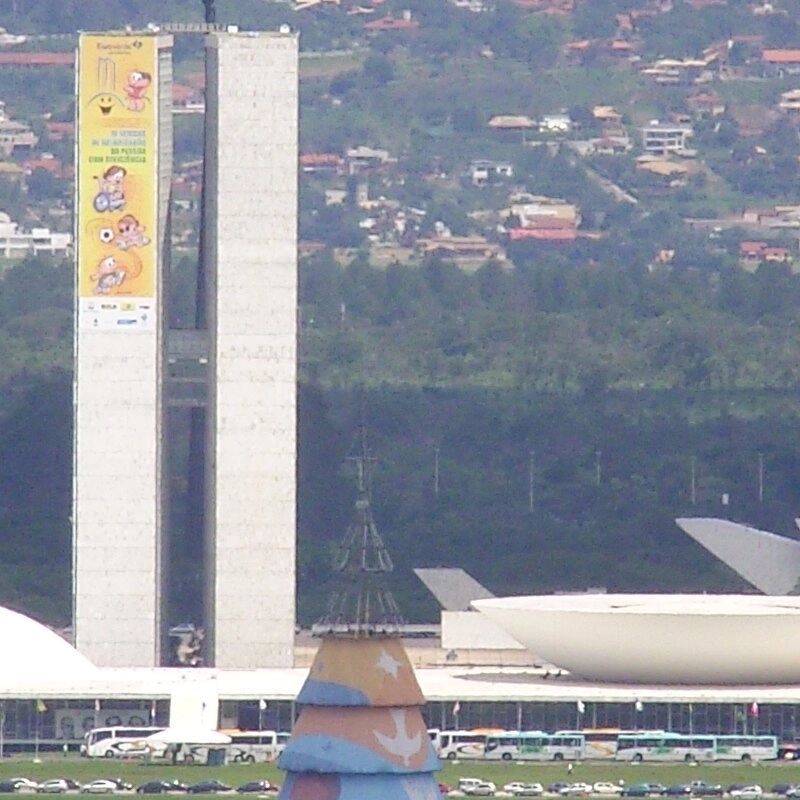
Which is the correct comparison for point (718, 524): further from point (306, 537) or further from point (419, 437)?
point (419, 437)

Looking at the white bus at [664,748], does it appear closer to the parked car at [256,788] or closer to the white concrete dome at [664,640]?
the white concrete dome at [664,640]

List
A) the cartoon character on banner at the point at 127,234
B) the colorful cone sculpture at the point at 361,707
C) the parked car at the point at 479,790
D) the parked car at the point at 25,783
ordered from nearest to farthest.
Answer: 1. the colorful cone sculpture at the point at 361,707
2. the parked car at the point at 479,790
3. the parked car at the point at 25,783
4. the cartoon character on banner at the point at 127,234

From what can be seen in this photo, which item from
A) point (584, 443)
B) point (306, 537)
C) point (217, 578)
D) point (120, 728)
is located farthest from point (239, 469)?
point (584, 443)

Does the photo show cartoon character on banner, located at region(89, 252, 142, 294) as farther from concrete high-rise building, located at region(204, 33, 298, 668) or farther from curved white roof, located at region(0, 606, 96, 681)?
curved white roof, located at region(0, 606, 96, 681)

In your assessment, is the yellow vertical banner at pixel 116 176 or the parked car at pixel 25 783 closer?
the parked car at pixel 25 783

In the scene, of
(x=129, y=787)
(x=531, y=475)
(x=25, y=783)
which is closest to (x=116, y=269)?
(x=25, y=783)

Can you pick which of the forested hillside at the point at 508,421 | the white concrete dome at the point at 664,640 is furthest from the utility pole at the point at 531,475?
the white concrete dome at the point at 664,640

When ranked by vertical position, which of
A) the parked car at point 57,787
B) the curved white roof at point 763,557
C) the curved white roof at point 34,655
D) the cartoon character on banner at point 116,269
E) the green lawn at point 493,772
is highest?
the cartoon character on banner at point 116,269
